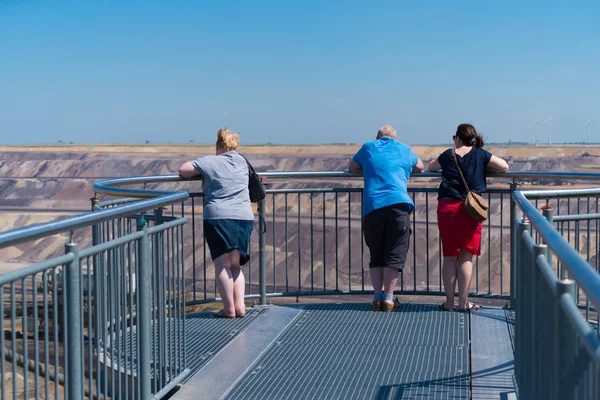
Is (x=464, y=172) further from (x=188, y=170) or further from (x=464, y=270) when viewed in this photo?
(x=188, y=170)

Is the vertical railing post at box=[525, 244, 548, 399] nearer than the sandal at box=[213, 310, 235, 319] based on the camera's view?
Yes

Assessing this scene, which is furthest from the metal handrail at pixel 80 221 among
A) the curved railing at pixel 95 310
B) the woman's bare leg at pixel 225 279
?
the woman's bare leg at pixel 225 279

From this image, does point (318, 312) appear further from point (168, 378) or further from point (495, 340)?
point (168, 378)

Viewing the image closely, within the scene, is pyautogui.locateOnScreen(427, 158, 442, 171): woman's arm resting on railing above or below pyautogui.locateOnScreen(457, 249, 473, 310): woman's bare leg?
above

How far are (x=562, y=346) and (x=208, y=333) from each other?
173 inches

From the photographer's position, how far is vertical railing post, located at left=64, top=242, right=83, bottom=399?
11.0ft

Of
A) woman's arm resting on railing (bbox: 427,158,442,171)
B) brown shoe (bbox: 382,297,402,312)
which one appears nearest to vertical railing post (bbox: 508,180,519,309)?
woman's arm resting on railing (bbox: 427,158,442,171)

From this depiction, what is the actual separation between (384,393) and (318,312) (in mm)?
2424

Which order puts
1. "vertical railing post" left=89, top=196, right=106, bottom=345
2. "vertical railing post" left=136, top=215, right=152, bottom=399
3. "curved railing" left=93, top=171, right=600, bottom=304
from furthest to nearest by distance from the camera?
"curved railing" left=93, top=171, right=600, bottom=304
"vertical railing post" left=136, top=215, right=152, bottom=399
"vertical railing post" left=89, top=196, right=106, bottom=345

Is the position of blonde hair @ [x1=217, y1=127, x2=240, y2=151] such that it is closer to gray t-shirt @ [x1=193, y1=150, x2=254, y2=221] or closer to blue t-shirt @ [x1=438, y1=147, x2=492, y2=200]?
gray t-shirt @ [x1=193, y1=150, x2=254, y2=221]

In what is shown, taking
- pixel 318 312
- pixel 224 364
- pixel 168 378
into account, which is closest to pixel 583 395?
pixel 168 378

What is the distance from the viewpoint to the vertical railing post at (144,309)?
429 centimetres

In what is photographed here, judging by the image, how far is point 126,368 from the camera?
4129 mm

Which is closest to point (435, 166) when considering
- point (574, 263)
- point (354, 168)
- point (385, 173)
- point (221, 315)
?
point (385, 173)
